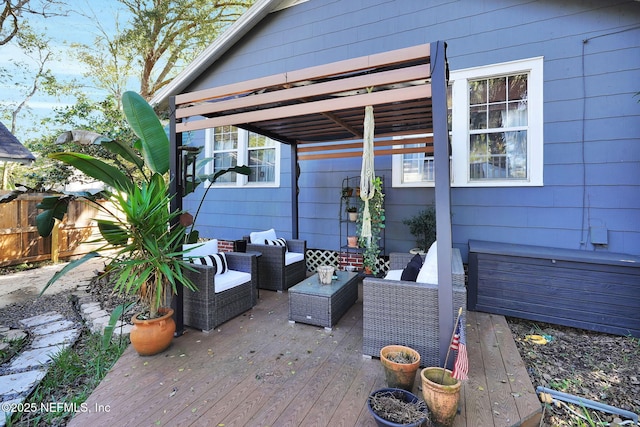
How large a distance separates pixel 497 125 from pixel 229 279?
4683 millimetres

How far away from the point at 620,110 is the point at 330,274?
4550 millimetres

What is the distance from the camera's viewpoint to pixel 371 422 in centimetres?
214

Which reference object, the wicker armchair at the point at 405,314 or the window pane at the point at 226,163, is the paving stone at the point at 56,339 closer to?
the wicker armchair at the point at 405,314

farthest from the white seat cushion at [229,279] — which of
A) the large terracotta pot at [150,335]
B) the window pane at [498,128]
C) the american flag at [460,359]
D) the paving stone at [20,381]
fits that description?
the window pane at [498,128]

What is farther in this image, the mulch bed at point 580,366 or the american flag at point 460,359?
the mulch bed at point 580,366

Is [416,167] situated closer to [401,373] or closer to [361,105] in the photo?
[361,105]

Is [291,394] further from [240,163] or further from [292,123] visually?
[240,163]

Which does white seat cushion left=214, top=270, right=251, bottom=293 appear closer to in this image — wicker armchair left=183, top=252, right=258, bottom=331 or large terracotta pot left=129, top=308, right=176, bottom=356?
wicker armchair left=183, top=252, right=258, bottom=331

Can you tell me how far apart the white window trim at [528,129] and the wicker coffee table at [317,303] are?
278cm

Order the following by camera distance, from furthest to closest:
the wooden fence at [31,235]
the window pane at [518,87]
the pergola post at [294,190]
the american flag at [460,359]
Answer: the wooden fence at [31,235]
the pergola post at [294,190]
the window pane at [518,87]
the american flag at [460,359]

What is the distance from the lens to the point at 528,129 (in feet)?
15.3

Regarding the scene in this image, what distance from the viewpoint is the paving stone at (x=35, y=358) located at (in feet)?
10.2

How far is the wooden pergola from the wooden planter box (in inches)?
76.1

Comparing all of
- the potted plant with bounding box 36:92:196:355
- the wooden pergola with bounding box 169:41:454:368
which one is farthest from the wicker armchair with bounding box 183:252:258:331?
the wooden pergola with bounding box 169:41:454:368
